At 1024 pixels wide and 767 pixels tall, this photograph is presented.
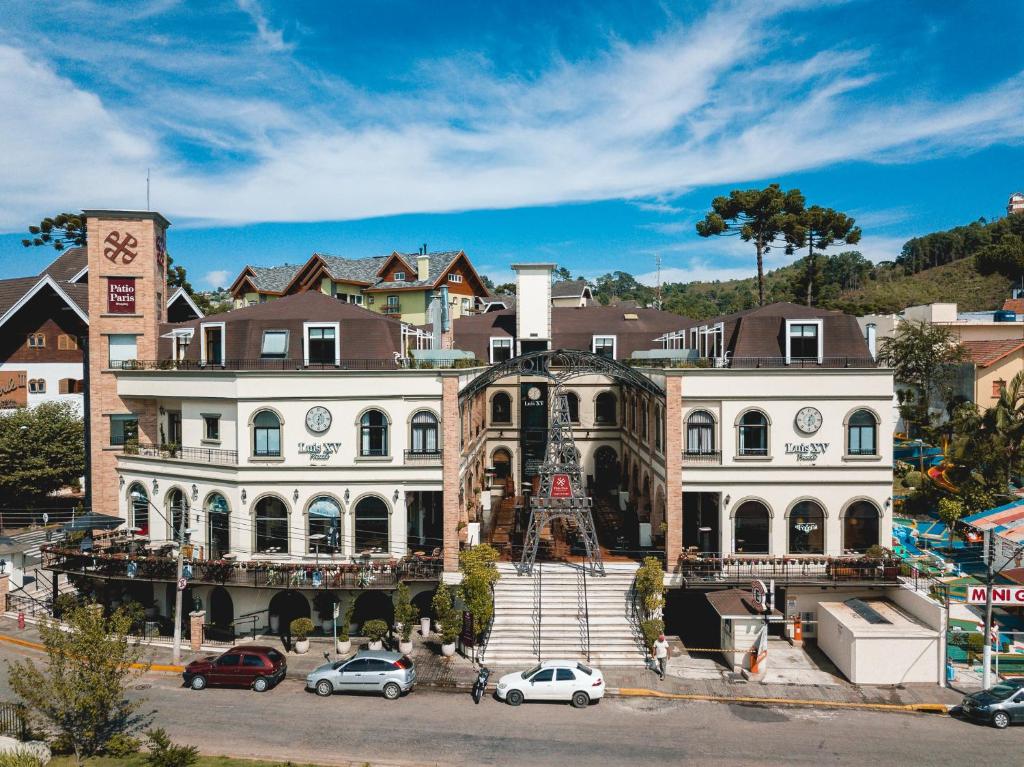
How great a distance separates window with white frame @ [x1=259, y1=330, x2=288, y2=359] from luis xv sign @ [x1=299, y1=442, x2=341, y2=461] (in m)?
4.15

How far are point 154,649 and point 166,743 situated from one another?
11.6 meters

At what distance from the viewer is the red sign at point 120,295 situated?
34.3 metres

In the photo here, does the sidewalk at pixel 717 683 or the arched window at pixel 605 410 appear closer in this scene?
the sidewalk at pixel 717 683

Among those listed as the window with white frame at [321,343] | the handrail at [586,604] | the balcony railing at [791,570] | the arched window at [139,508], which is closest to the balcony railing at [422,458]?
the window with white frame at [321,343]

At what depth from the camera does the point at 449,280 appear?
195ft

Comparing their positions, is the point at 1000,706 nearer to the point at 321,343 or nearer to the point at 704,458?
the point at 704,458

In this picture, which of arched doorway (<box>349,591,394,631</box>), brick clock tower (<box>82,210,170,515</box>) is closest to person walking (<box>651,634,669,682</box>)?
arched doorway (<box>349,591,394,631</box>)

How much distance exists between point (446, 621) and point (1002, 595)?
19045mm

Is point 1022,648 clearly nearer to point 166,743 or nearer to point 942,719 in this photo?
point 942,719

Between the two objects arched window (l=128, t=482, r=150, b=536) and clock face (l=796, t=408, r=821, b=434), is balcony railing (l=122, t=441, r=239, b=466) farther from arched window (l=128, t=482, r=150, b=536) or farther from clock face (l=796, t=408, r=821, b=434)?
clock face (l=796, t=408, r=821, b=434)

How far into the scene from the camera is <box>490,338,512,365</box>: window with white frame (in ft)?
141

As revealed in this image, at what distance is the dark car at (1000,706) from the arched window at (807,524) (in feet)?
Answer: 26.2

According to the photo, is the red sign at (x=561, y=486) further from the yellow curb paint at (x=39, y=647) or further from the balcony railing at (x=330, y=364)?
the yellow curb paint at (x=39, y=647)

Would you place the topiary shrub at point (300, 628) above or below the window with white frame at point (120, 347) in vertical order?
below
